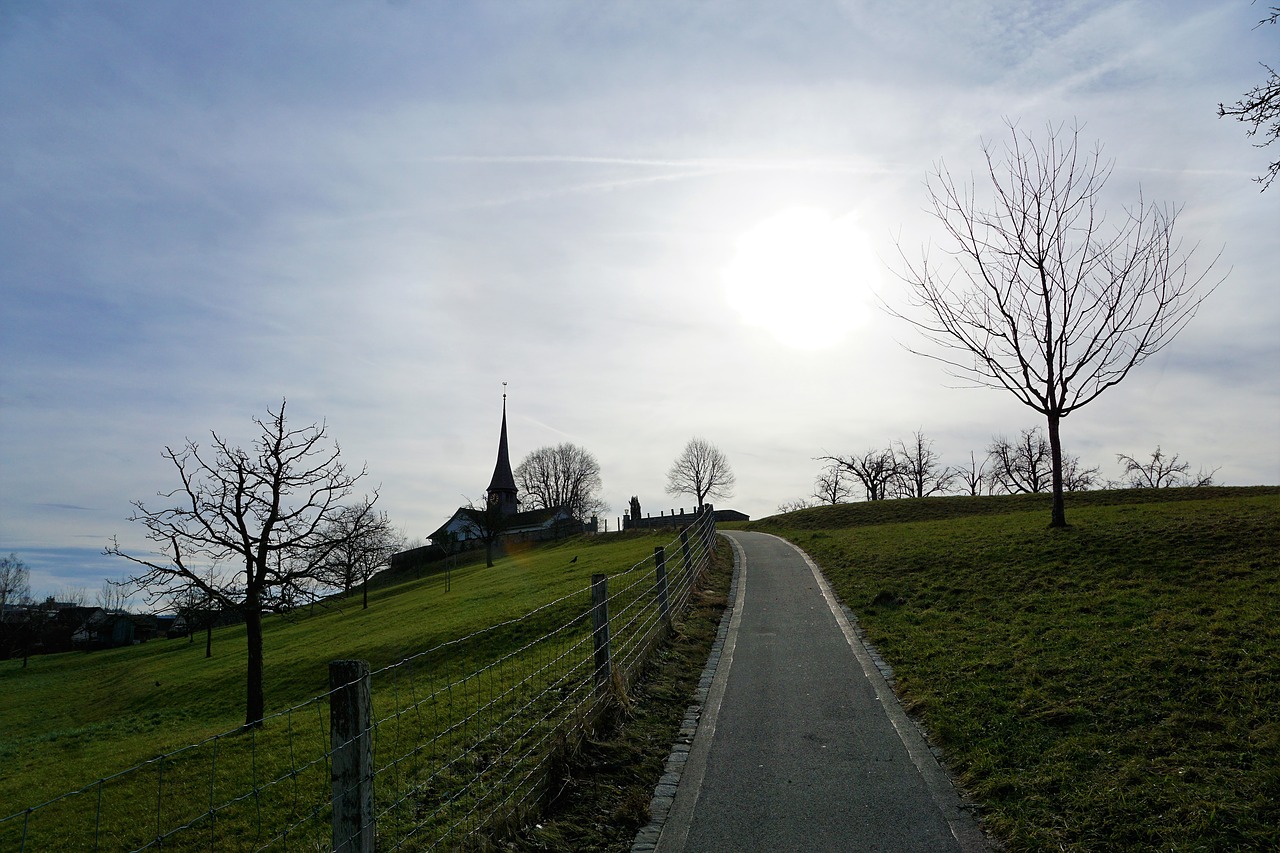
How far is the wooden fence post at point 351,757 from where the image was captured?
3746 millimetres

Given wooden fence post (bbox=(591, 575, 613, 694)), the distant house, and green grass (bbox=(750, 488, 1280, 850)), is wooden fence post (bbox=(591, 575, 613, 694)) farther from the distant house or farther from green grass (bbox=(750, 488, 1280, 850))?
the distant house

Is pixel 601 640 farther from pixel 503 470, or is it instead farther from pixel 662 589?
pixel 503 470

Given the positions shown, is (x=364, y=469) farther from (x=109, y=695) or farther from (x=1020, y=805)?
(x=109, y=695)

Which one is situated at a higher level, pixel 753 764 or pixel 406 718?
pixel 753 764

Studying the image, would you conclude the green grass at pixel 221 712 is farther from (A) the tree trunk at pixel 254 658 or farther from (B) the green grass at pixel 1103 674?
(B) the green grass at pixel 1103 674

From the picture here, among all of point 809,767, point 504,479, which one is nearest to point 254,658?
point 809,767

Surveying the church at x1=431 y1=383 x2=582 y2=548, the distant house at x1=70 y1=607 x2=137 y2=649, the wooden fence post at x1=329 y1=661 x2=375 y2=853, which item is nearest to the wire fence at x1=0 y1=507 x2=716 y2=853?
the wooden fence post at x1=329 y1=661 x2=375 y2=853

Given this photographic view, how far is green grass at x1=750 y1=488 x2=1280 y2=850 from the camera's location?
5.11 m

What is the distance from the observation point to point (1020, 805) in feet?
17.7

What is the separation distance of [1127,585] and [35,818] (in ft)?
58.7

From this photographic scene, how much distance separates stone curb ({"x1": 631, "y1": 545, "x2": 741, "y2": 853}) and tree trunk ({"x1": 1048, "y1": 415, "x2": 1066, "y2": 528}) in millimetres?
13885

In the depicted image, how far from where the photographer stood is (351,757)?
12.4 feet

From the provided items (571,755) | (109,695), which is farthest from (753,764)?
(109,695)

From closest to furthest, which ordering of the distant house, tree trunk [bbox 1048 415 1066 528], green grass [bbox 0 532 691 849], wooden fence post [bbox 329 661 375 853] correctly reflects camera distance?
wooden fence post [bbox 329 661 375 853] < green grass [bbox 0 532 691 849] < tree trunk [bbox 1048 415 1066 528] < the distant house
